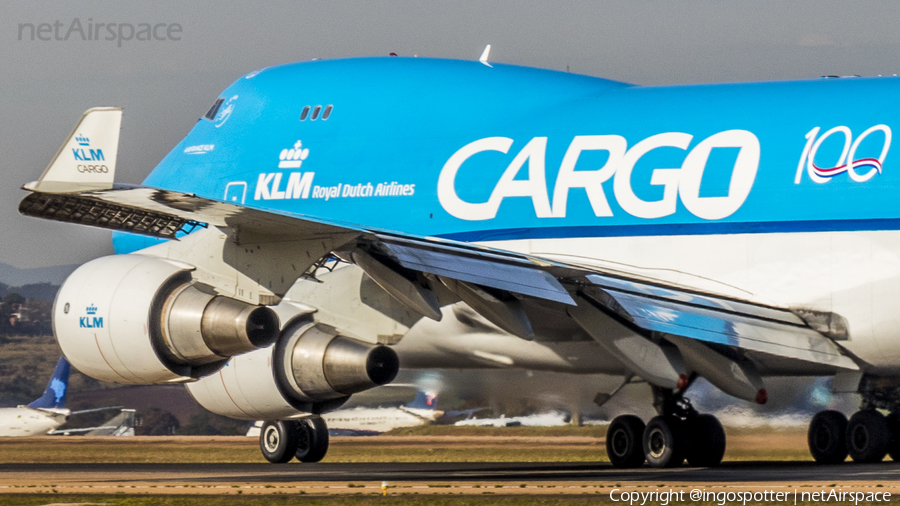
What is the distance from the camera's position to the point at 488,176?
1817 centimetres

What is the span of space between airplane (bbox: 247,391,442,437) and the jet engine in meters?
6.43

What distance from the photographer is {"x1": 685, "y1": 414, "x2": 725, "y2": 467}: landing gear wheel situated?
59.6 feet

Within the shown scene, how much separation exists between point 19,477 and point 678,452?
8.55 meters

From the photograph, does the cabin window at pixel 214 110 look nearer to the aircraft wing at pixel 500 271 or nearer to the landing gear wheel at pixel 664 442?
the aircraft wing at pixel 500 271

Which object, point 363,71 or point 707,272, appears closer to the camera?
point 707,272

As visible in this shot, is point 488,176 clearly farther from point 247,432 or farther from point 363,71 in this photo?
point 247,432

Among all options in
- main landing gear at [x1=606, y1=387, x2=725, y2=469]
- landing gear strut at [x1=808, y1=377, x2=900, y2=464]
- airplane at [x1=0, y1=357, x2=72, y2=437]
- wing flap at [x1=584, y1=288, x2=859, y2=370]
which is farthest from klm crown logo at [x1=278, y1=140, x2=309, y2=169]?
airplane at [x1=0, y1=357, x2=72, y2=437]

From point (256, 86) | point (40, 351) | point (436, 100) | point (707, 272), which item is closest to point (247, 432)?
point (40, 351)

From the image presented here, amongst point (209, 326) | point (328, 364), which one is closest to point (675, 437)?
point (328, 364)

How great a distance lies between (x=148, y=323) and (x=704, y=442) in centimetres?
785

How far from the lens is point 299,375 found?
1695cm

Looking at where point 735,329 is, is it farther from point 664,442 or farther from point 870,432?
point 870,432

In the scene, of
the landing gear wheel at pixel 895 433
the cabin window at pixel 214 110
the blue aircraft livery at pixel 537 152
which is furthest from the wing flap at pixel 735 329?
the cabin window at pixel 214 110

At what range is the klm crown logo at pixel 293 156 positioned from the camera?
2030 cm
